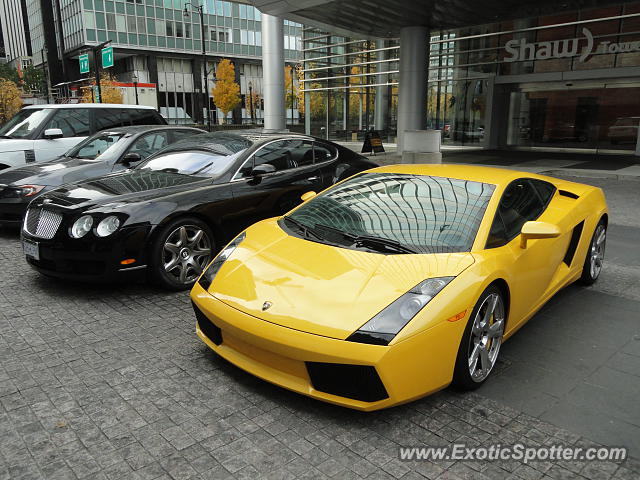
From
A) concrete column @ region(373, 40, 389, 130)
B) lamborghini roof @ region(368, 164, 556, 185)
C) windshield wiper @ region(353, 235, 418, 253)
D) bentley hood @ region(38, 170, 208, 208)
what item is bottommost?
windshield wiper @ region(353, 235, 418, 253)

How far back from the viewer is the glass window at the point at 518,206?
3.81 meters

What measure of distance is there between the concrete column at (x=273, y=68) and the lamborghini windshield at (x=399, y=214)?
68.6 ft

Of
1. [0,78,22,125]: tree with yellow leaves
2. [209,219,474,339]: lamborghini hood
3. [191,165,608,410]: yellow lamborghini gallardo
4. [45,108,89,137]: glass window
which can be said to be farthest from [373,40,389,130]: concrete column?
[0,78,22,125]: tree with yellow leaves

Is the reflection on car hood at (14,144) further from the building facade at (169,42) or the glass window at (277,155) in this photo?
the building facade at (169,42)

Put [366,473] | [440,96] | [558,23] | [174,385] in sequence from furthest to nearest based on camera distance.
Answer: [440,96]
[558,23]
[174,385]
[366,473]

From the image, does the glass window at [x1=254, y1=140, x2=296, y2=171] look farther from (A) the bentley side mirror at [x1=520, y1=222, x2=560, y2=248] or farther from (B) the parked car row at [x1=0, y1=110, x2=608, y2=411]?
(A) the bentley side mirror at [x1=520, y1=222, x2=560, y2=248]

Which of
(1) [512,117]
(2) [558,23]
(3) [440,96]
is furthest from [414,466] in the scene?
(3) [440,96]

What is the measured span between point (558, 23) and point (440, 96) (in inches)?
A: 278

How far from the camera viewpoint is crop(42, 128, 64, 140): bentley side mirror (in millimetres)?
9555

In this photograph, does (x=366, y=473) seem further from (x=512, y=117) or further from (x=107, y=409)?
(x=512, y=117)

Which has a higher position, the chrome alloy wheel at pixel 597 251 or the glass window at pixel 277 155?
the glass window at pixel 277 155

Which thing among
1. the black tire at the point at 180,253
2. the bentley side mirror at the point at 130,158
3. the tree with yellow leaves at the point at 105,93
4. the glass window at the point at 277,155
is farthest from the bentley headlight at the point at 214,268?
the tree with yellow leaves at the point at 105,93

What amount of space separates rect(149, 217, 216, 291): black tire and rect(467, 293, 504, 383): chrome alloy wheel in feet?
9.84

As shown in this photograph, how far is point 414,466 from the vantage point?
102 inches
